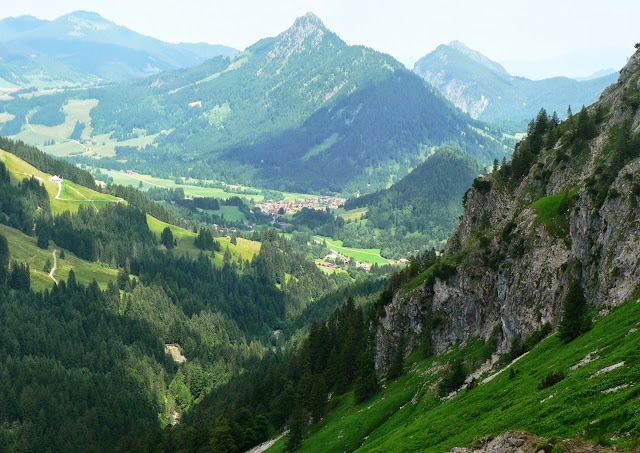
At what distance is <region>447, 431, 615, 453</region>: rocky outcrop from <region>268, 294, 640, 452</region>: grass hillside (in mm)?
801

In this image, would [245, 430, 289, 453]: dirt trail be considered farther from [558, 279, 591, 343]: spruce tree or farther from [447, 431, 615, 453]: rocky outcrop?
[447, 431, 615, 453]: rocky outcrop

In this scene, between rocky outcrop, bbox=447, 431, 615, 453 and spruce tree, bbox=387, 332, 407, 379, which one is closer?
rocky outcrop, bbox=447, 431, 615, 453

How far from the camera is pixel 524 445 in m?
43.7

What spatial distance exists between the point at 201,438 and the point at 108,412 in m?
58.1

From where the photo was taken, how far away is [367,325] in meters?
138

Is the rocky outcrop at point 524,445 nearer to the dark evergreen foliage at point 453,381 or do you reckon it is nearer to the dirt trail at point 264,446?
the dark evergreen foliage at point 453,381

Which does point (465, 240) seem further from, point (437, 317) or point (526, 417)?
point (526, 417)

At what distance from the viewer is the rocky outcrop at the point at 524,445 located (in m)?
38.8

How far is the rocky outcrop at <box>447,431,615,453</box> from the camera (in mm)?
38812

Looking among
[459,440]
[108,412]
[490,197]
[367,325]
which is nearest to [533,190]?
[490,197]

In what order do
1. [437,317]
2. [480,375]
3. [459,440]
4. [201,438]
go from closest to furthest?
1. [459,440]
2. [480,375]
3. [437,317]
4. [201,438]

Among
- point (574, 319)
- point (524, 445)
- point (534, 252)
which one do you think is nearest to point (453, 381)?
point (574, 319)

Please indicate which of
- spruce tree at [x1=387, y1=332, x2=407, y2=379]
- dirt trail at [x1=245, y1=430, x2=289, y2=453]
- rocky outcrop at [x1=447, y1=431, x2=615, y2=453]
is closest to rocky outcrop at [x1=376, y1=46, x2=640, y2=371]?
spruce tree at [x1=387, y1=332, x2=407, y2=379]

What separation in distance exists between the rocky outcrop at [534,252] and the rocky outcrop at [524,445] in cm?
2919
